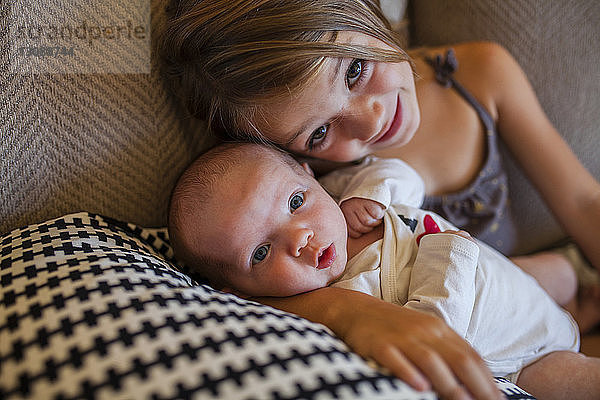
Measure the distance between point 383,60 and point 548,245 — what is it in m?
0.70

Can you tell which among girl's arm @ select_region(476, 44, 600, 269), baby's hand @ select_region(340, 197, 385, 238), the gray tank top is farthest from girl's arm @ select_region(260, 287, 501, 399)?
girl's arm @ select_region(476, 44, 600, 269)

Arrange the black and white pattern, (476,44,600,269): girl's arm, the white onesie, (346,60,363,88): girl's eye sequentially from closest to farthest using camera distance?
the black and white pattern
the white onesie
(346,60,363,88): girl's eye
(476,44,600,269): girl's arm

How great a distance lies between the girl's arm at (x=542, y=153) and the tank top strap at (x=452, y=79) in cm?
4

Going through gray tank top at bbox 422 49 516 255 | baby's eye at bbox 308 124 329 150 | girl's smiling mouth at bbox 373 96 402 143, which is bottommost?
gray tank top at bbox 422 49 516 255

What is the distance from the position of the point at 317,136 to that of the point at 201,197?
241 mm

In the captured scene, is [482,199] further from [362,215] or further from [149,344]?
[149,344]

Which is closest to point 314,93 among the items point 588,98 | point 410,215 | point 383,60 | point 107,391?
point 383,60

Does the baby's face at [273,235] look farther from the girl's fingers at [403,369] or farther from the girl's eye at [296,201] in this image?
the girl's fingers at [403,369]

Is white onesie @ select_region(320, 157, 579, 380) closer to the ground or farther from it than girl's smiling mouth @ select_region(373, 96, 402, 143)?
closer to the ground

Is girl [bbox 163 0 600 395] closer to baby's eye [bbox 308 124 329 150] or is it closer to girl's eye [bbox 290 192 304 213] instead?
baby's eye [bbox 308 124 329 150]

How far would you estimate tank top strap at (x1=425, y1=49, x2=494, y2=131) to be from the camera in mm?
1172

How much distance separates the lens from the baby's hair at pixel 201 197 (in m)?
0.81

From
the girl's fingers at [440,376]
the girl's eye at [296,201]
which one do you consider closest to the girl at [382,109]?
the girl's fingers at [440,376]

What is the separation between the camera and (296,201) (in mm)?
825
